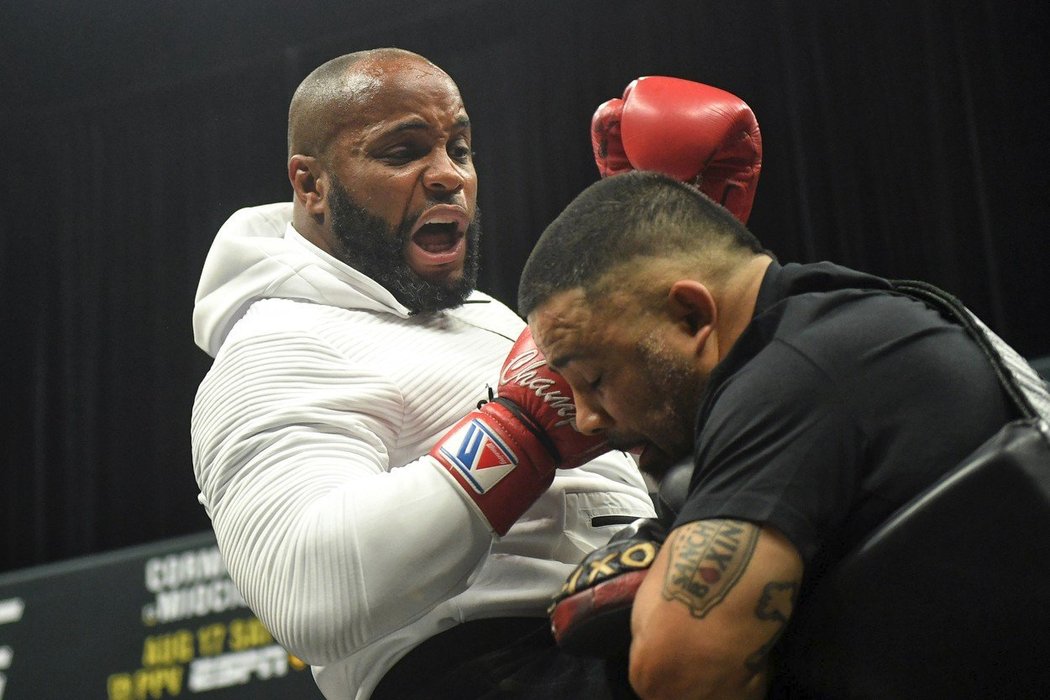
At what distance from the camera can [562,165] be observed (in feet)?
15.1

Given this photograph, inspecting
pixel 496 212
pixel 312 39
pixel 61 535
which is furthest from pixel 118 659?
pixel 312 39

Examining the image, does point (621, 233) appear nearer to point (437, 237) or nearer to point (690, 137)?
point (690, 137)

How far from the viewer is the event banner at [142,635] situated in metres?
3.53

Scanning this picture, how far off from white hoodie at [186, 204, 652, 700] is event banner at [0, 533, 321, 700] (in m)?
1.97

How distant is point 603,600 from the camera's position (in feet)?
3.70

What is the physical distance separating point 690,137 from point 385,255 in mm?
502

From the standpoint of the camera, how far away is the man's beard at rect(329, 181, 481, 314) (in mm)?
1806

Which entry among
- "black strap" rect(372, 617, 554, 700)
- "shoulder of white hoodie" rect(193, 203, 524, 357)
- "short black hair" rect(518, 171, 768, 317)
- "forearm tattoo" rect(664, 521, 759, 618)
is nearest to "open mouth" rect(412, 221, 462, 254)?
"shoulder of white hoodie" rect(193, 203, 524, 357)

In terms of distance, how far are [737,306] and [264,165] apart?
13.2 feet

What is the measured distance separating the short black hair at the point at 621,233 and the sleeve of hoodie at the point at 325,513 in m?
0.28

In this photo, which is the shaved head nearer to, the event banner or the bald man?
the bald man

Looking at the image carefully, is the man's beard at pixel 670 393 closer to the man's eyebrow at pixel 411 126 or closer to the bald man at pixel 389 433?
the bald man at pixel 389 433

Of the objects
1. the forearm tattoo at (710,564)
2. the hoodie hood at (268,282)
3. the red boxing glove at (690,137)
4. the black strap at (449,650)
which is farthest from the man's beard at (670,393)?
the hoodie hood at (268,282)

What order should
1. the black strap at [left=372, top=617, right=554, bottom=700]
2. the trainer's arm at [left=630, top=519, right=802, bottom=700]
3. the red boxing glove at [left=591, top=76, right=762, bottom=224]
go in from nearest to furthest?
the trainer's arm at [left=630, top=519, right=802, bottom=700] → the black strap at [left=372, top=617, right=554, bottom=700] → the red boxing glove at [left=591, top=76, right=762, bottom=224]
